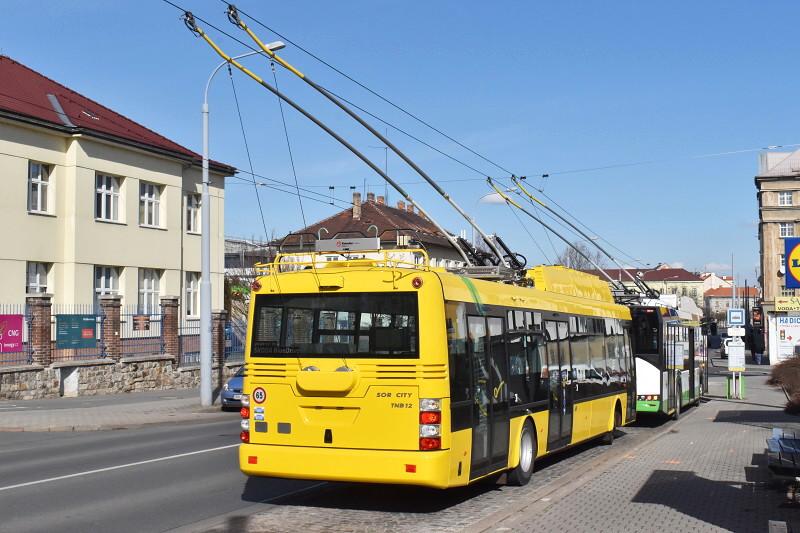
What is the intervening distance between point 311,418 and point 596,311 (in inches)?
312

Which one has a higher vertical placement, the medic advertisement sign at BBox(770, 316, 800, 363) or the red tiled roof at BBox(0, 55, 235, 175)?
the red tiled roof at BBox(0, 55, 235, 175)

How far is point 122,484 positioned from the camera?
457 inches

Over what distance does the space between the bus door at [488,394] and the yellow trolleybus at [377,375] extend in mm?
15

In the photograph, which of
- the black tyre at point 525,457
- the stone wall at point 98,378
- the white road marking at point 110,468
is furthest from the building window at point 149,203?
the black tyre at point 525,457

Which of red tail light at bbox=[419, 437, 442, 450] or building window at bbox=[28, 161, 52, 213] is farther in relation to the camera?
building window at bbox=[28, 161, 52, 213]

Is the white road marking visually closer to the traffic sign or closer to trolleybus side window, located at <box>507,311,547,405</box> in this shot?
trolleybus side window, located at <box>507,311,547,405</box>

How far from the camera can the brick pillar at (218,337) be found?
1355 inches

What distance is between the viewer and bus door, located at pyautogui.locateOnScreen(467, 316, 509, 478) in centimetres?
1014

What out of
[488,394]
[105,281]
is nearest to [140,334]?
[105,281]

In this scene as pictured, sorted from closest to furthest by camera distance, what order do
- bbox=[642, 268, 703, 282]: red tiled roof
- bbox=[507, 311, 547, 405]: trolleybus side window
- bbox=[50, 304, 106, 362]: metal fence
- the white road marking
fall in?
bbox=[507, 311, 547, 405]: trolleybus side window, the white road marking, bbox=[50, 304, 106, 362]: metal fence, bbox=[642, 268, 703, 282]: red tiled roof

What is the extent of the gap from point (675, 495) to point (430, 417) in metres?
3.46

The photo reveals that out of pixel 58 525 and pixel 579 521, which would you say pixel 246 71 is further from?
pixel 579 521

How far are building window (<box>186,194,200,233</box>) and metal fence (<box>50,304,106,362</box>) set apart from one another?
39.3 ft

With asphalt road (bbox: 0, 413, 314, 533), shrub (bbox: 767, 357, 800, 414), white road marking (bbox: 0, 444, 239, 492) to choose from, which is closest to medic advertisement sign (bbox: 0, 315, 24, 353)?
asphalt road (bbox: 0, 413, 314, 533)
